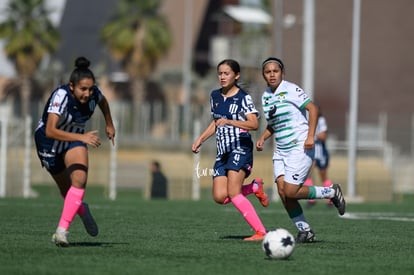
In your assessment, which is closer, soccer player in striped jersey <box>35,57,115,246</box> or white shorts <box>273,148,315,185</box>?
soccer player in striped jersey <box>35,57,115,246</box>

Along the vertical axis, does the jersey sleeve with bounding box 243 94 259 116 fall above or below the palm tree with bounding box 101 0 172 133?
below

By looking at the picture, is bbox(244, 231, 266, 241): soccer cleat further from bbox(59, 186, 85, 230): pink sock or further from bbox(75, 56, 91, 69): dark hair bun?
bbox(75, 56, 91, 69): dark hair bun

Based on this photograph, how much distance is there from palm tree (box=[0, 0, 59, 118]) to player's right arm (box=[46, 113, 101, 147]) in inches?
2149

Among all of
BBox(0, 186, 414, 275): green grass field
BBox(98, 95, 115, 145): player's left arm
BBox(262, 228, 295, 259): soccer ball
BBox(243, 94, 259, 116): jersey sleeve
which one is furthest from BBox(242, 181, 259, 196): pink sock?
BBox(262, 228, 295, 259): soccer ball

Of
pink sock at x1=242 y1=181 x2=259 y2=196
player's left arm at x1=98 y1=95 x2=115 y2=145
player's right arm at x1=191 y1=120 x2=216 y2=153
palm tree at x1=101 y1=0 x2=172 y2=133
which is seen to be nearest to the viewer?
player's left arm at x1=98 y1=95 x2=115 y2=145

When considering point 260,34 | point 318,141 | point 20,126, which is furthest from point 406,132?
point 260,34

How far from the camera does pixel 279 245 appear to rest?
12203mm

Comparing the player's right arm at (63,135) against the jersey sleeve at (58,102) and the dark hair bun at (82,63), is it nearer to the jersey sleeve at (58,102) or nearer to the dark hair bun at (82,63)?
the jersey sleeve at (58,102)

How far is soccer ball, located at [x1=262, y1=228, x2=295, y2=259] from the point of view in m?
Answer: 12.2

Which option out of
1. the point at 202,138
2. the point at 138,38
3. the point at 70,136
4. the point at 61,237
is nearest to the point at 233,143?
the point at 202,138

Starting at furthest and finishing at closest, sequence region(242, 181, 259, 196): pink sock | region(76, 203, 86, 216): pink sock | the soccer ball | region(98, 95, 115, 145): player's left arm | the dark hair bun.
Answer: region(242, 181, 259, 196): pink sock
region(98, 95, 115, 145): player's left arm
region(76, 203, 86, 216): pink sock
the dark hair bun
the soccer ball

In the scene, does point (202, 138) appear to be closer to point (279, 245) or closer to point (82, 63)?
point (82, 63)

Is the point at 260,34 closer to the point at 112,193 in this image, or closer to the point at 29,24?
the point at 29,24

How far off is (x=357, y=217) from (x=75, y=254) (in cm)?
999
